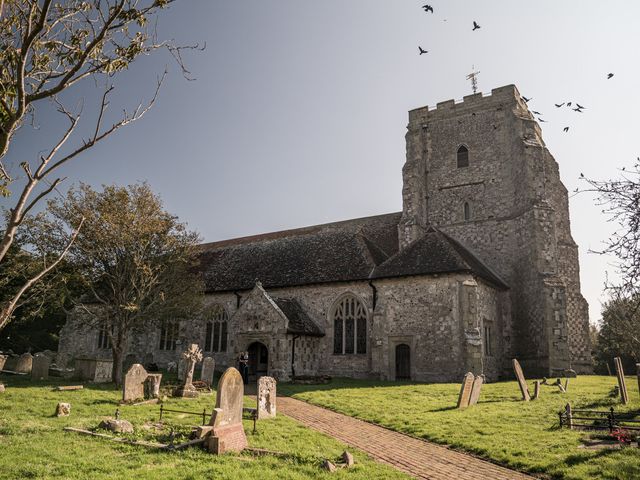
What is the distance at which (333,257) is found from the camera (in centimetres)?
2806

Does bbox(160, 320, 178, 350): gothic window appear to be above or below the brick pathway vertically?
above

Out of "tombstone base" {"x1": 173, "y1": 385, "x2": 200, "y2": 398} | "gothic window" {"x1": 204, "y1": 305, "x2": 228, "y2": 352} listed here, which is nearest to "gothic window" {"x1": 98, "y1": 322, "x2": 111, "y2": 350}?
"gothic window" {"x1": 204, "y1": 305, "x2": 228, "y2": 352}

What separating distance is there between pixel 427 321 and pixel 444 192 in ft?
32.8

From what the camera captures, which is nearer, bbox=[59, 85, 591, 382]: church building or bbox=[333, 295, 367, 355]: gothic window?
bbox=[59, 85, 591, 382]: church building

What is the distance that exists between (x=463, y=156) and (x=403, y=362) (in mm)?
13763

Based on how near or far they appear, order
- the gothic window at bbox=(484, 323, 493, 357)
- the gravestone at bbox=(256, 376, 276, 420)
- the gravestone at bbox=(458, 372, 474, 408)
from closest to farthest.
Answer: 1. the gravestone at bbox=(256, 376, 276, 420)
2. the gravestone at bbox=(458, 372, 474, 408)
3. the gothic window at bbox=(484, 323, 493, 357)

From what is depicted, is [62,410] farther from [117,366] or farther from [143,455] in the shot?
[117,366]

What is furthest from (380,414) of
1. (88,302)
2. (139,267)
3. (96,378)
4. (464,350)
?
(88,302)

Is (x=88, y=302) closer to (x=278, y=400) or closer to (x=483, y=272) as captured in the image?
(x=278, y=400)

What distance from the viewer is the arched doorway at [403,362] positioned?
23.4 metres

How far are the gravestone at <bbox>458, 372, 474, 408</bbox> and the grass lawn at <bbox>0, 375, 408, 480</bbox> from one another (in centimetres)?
537

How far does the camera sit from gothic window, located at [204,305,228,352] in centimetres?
2875

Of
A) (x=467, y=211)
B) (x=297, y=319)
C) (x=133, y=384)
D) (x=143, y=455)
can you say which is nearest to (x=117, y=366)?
(x=133, y=384)

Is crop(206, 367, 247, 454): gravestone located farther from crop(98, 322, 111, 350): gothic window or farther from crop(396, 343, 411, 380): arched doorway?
crop(98, 322, 111, 350): gothic window
